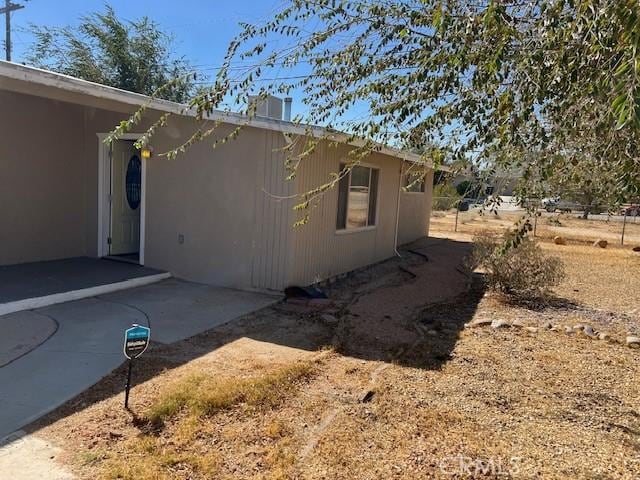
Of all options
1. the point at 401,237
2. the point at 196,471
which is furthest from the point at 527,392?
the point at 401,237

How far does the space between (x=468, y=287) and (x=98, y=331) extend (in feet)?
21.8

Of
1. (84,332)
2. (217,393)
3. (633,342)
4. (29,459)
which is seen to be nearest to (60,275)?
(84,332)

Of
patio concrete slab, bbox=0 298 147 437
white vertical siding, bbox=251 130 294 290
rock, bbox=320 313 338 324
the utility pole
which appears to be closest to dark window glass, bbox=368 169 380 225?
white vertical siding, bbox=251 130 294 290

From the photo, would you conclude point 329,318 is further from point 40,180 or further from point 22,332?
point 40,180

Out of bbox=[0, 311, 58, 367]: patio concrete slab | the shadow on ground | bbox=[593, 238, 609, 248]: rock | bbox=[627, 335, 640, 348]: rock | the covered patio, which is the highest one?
bbox=[593, 238, 609, 248]: rock

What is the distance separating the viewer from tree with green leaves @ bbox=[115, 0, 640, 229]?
2.62 meters

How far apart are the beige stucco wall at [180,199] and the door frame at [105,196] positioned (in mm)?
106

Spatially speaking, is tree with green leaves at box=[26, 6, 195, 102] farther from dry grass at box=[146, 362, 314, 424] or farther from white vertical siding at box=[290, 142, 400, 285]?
dry grass at box=[146, 362, 314, 424]

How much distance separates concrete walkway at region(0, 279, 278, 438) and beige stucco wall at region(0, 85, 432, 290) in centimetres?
60

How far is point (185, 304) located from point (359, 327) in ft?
7.98

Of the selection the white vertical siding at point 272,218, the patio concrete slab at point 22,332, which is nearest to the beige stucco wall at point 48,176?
the white vertical siding at point 272,218

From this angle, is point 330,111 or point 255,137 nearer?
point 330,111

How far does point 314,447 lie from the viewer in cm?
307

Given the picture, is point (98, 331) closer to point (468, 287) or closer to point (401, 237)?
point (468, 287)
